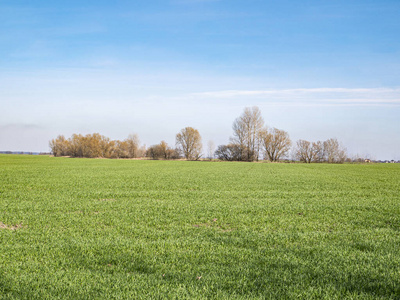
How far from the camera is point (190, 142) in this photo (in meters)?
87.5

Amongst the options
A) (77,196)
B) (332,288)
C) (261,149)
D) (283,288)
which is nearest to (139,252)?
(283,288)

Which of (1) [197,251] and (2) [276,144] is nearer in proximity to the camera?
(1) [197,251]

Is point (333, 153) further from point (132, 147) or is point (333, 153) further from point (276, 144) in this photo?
point (132, 147)

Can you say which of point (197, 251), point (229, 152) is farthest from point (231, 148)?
point (197, 251)

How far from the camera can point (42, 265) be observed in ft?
16.1

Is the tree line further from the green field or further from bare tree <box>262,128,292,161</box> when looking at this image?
the green field

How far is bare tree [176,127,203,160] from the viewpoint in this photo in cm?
8612

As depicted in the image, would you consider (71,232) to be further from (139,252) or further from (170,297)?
(170,297)

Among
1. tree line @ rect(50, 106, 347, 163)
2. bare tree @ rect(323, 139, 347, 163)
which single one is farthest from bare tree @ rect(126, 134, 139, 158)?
bare tree @ rect(323, 139, 347, 163)

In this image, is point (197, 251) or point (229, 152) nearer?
point (197, 251)

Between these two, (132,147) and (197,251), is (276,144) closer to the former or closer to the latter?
(132,147)

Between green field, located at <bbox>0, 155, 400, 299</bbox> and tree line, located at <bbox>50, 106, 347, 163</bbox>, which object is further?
tree line, located at <bbox>50, 106, 347, 163</bbox>

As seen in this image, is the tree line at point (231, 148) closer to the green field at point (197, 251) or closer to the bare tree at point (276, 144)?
the bare tree at point (276, 144)

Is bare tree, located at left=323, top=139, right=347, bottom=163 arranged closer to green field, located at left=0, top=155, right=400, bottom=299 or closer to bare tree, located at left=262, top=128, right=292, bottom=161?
bare tree, located at left=262, top=128, right=292, bottom=161
